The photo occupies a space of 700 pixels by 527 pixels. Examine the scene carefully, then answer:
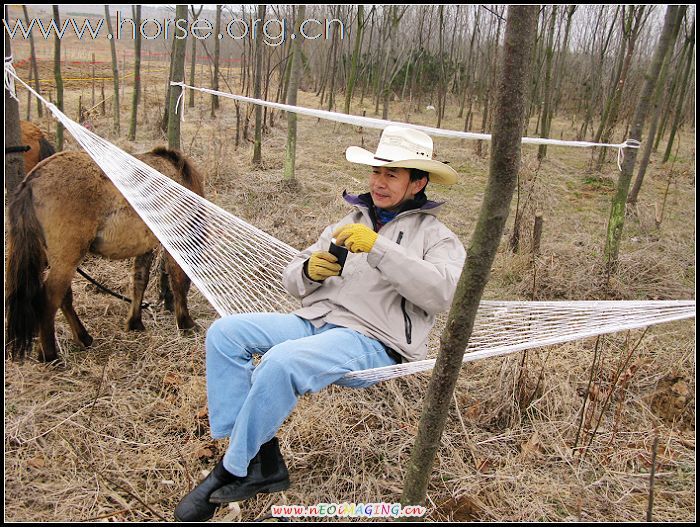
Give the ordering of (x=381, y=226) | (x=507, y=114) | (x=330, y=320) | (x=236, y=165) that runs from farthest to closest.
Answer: (x=236, y=165), (x=381, y=226), (x=330, y=320), (x=507, y=114)

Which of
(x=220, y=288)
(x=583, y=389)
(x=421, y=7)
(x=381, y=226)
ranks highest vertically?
(x=421, y=7)

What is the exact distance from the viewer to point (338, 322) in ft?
5.83

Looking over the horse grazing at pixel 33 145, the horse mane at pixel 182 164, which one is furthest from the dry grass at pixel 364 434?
the horse grazing at pixel 33 145

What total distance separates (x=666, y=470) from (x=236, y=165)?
17.7 ft

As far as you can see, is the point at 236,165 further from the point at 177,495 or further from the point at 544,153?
the point at 177,495

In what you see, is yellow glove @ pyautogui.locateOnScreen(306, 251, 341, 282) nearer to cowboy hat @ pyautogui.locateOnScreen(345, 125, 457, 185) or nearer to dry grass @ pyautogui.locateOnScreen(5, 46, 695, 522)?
cowboy hat @ pyautogui.locateOnScreen(345, 125, 457, 185)

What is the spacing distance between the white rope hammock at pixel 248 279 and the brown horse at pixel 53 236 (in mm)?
164

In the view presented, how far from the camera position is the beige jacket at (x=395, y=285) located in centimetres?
162

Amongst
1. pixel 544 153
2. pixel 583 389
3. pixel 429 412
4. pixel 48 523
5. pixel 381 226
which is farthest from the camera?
pixel 544 153

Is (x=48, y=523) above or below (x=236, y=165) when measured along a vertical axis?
below

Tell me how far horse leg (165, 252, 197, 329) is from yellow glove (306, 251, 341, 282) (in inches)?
61.1

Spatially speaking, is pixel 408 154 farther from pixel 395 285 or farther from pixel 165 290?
pixel 165 290

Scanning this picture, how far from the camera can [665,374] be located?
8.18 ft

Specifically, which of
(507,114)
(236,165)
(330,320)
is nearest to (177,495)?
(330,320)
